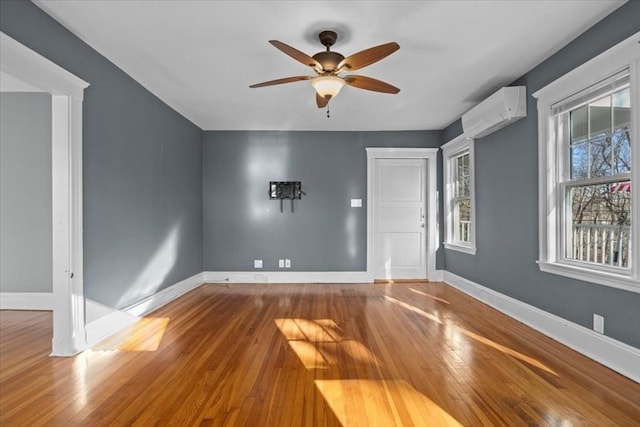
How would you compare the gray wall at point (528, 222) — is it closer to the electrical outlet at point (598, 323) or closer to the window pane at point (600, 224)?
the electrical outlet at point (598, 323)

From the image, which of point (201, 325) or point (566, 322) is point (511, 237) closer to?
point (566, 322)

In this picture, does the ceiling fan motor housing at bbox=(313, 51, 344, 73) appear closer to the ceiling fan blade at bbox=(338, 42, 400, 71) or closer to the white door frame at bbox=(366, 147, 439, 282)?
the ceiling fan blade at bbox=(338, 42, 400, 71)

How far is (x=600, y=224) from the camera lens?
2.55 m

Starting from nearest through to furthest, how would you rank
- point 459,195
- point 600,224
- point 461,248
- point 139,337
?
point 600,224 < point 139,337 < point 461,248 < point 459,195

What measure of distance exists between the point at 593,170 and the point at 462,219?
7.58 feet

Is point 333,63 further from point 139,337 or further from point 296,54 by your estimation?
point 139,337

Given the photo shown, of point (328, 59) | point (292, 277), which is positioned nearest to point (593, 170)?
point (328, 59)

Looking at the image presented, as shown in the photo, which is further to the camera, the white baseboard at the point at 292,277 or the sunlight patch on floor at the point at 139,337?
the white baseboard at the point at 292,277

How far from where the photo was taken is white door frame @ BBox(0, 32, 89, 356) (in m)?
2.48

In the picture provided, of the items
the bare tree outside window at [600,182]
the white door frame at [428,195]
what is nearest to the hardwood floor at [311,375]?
the bare tree outside window at [600,182]

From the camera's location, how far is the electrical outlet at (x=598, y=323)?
2379 millimetres

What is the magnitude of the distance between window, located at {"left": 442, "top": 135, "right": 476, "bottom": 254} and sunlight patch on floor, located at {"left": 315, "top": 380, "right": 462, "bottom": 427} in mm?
2899

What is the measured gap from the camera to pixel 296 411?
5.87 ft

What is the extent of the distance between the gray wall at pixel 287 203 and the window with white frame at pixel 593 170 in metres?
2.56
